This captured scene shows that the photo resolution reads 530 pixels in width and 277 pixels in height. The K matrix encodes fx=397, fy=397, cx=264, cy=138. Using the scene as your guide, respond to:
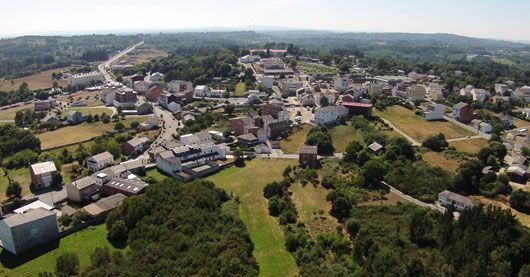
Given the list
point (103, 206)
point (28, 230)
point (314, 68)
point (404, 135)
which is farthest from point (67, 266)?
point (314, 68)

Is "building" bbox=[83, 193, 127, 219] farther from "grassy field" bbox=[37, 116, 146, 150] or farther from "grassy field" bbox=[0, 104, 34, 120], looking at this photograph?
"grassy field" bbox=[0, 104, 34, 120]

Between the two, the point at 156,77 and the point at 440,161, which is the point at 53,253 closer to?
the point at 440,161

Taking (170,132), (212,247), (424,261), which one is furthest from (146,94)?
(424,261)

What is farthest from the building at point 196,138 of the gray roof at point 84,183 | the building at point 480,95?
the building at point 480,95

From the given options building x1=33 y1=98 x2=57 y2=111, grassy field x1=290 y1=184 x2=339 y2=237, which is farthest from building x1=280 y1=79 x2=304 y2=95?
building x1=33 y1=98 x2=57 y2=111

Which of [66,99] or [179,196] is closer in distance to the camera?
[179,196]

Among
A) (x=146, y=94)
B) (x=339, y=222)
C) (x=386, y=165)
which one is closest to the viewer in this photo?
(x=339, y=222)

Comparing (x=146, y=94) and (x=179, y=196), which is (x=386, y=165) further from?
(x=146, y=94)
